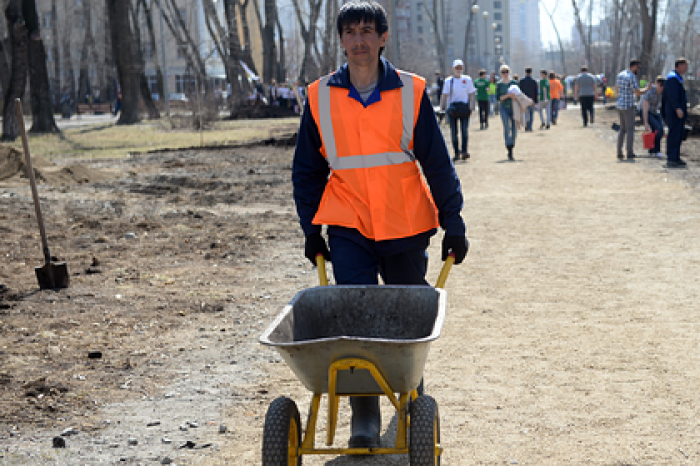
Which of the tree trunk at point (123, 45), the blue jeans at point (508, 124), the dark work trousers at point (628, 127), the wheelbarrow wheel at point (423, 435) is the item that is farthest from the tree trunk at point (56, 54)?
the wheelbarrow wheel at point (423, 435)

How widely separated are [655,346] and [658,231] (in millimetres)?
4407

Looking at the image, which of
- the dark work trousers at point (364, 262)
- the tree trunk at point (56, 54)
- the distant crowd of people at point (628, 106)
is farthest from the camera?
the tree trunk at point (56, 54)

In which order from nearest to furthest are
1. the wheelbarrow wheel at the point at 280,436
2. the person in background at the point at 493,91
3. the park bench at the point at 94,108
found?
the wheelbarrow wheel at the point at 280,436 < the person in background at the point at 493,91 < the park bench at the point at 94,108

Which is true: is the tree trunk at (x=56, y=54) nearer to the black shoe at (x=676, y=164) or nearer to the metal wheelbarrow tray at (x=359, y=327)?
the black shoe at (x=676, y=164)

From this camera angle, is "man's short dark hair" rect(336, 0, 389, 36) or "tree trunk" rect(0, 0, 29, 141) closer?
"man's short dark hair" rect(336, 0, 389, 36)

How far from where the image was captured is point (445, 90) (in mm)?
18016

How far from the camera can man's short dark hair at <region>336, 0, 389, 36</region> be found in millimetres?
3781

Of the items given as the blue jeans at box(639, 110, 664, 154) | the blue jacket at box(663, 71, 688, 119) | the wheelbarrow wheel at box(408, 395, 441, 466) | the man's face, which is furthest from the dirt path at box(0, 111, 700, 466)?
the blue jeans at box(639, 110, 664, 154)

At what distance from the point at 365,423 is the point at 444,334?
7.13 ft

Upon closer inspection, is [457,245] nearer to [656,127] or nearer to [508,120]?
[508,120]

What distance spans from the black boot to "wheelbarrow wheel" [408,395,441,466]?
46cm

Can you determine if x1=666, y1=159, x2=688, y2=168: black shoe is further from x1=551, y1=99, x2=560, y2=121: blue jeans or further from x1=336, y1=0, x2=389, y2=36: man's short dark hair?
x1=551, y1=99, x2=560, y2=121: blue jeans

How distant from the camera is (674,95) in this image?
15094 mm

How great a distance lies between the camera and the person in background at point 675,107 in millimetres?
14969
